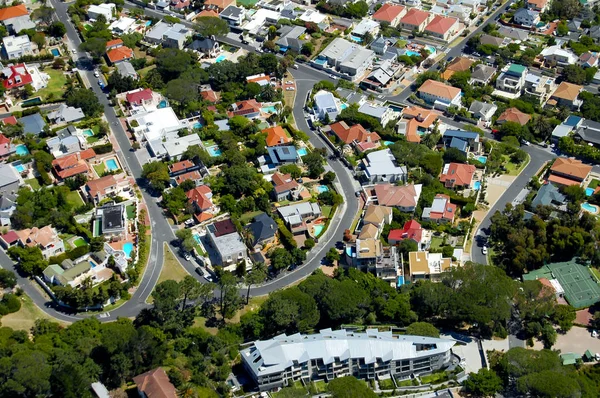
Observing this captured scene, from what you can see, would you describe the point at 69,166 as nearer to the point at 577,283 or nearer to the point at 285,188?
the point at 285,188

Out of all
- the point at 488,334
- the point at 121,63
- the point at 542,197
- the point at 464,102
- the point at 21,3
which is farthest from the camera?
the point at 21,3

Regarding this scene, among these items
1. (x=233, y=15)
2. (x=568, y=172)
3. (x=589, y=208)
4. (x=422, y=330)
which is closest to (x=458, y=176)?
(x=568, y=172)

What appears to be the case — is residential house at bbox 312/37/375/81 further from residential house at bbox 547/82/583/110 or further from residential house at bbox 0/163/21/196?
residential house at bbox 0/163/21/196

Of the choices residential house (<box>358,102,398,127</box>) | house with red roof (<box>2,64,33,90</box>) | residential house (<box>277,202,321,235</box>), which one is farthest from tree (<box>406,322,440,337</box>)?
house with red roof (<box>2,64,33,90</box>)

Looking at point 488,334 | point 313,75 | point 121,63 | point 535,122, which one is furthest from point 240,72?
point 488,334

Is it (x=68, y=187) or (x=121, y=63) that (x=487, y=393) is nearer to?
(x=68, y=187)

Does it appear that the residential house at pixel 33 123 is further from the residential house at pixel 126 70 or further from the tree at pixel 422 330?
the tree at pixel 422 330
